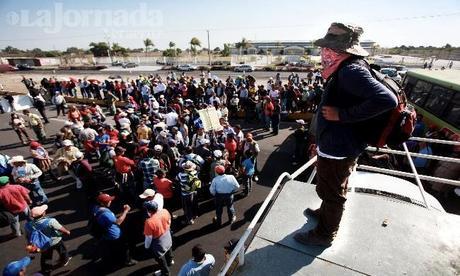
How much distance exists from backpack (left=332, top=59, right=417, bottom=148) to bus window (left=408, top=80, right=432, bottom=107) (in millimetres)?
10735

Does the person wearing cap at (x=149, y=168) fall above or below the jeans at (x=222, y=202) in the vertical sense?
above

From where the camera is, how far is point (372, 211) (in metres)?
2.85

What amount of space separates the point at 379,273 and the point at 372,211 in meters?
0.84

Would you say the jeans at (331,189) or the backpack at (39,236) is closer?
the jeans at (331,189)

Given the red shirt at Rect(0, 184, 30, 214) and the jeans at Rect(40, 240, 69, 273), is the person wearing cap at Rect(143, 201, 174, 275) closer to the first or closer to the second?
the jeans at Rect(40, 240, 69, 273)

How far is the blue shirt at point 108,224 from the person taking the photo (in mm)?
5531

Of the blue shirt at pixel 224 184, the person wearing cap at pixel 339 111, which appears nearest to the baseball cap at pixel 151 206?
the blue shirt at pixel 224 184

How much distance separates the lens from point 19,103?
67.1 ft

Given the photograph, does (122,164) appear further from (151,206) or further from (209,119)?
(209,119)

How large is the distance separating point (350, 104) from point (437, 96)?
33.7 feet

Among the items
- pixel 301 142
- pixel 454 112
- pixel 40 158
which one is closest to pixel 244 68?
pixel 301 142

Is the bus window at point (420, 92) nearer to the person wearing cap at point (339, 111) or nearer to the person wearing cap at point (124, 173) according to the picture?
the person wearing cap at point (339, 111)

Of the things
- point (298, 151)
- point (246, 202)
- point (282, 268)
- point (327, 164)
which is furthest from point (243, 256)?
point (298, 151)

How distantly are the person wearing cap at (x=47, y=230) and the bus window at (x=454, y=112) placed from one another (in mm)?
11263
